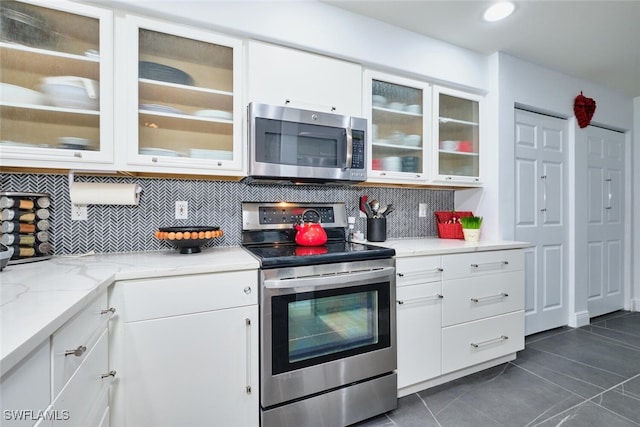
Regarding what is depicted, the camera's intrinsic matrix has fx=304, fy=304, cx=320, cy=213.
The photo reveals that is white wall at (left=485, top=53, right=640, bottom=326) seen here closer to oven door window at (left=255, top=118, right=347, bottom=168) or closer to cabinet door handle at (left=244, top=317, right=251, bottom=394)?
oven door window at (left=255, top=118, right=347, bottom=168)

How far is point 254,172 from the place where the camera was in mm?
1730

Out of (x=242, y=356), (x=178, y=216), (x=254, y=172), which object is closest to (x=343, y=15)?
(x=254, y=172)

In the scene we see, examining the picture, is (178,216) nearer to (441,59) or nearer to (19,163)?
(19,163)

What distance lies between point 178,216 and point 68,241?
56 centimetres

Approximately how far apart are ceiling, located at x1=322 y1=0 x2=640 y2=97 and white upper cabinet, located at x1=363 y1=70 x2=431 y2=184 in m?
0.40

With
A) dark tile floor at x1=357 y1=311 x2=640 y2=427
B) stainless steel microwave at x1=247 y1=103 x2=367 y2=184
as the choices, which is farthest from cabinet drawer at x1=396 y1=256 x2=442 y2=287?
dark tile floor at x1=357 y1=311 x2=640 y2=427

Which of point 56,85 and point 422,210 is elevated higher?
point 56,85

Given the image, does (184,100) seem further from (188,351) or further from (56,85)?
(188,351)

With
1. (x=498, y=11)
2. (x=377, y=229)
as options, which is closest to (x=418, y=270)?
(x=377, y=229)

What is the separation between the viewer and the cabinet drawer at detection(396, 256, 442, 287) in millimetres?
1851

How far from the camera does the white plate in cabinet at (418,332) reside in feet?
6.07

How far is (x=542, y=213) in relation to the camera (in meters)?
2.91

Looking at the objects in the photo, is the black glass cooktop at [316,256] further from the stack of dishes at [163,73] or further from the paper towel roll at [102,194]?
the stack of dishes at [163,73]

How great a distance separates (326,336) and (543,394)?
4.99ft
